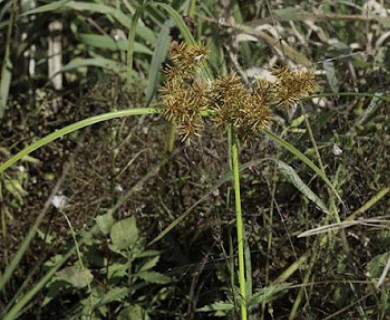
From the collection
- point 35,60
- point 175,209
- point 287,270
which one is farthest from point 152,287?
point 35,60

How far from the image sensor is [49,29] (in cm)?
304

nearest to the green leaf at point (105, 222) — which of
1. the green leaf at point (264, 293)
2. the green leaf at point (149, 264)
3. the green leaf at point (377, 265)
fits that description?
the green leaf at point (149, 264)

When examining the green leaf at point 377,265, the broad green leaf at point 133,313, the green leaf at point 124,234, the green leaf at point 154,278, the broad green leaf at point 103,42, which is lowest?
the broad green leaf at point 133,313

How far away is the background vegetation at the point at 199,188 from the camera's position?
1.87 metres

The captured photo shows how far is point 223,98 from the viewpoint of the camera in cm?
131

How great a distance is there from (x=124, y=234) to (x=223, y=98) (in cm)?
70

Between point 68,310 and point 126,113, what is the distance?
2.74 feet

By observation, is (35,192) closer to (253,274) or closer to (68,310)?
(68,310)

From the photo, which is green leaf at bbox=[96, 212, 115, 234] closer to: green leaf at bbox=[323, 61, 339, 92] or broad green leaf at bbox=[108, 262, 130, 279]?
broad green leaf at bbox=[108, 262, 130, 279]

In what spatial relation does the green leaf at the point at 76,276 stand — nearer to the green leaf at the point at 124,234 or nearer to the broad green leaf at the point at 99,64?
the green leaf at the point at 124,234

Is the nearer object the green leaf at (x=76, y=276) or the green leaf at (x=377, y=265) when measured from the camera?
the green leaf at (x=377, y=265)

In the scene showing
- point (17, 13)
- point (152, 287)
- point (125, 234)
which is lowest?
point (152, 287)

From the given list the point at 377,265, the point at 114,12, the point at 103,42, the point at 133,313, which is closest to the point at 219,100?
the point at 377,265

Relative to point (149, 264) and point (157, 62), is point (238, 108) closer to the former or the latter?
point (149, 264)
